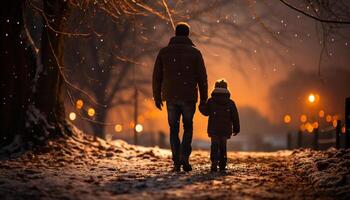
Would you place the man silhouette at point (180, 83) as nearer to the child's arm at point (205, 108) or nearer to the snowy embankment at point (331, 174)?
the child's arm at point (205, 108)

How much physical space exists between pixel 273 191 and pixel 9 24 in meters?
6.22

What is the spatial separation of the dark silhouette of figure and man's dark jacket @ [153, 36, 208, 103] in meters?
0.18

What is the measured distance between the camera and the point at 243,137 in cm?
10531

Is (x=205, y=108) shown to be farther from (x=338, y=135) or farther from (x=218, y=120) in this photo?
(x=338, y=135)

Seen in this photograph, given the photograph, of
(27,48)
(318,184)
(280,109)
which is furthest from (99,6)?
(280,109)

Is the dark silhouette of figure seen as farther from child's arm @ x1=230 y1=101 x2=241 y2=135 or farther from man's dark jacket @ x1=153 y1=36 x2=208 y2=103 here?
man's dark jacket @ x1=153 y1=36 x2=208 y2=103

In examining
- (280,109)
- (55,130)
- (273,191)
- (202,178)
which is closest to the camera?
(273,191)

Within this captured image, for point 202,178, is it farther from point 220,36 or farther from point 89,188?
point 220,36

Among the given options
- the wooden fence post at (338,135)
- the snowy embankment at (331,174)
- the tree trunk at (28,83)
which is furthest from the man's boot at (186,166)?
the wooden fence post at (338,135)

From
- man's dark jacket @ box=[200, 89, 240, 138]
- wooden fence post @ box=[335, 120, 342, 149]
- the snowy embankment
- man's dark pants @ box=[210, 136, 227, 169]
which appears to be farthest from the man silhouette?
wooden fence post @ box=[335, 120, 342, 149]

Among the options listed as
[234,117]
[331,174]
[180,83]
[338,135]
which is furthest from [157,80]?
[338,135]

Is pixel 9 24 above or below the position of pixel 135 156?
above

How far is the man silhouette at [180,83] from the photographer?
7684mm

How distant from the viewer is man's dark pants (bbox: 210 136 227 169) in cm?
781
